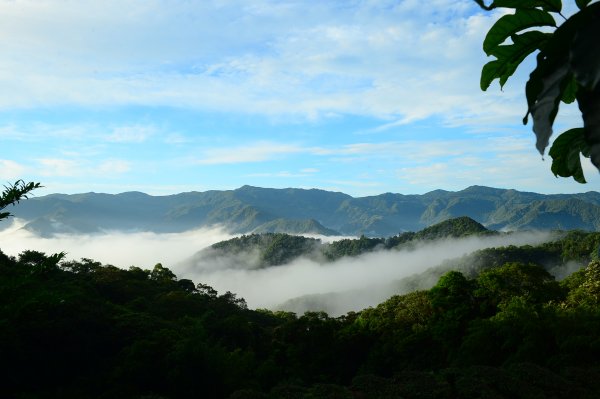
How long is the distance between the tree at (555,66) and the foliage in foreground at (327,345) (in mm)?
6067

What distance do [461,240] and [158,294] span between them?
12504 cm

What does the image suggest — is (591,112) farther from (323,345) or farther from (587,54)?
(323,345)

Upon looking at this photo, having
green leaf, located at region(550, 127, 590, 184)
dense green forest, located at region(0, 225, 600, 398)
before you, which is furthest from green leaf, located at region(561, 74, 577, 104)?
dense green forest, located at region(0, 225, 600, 398)

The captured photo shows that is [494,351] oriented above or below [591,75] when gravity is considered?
below

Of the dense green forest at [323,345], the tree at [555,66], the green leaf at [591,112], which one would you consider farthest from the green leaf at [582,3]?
the dense green forest at [323,345]

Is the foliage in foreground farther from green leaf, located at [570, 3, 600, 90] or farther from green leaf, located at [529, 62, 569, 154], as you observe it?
green leaf, located at [570, 3, 600, 90]

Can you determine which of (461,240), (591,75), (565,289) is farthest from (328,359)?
(461,240)

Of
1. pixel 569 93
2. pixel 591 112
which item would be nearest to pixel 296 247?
pixel 569 93

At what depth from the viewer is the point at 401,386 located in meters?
9.08

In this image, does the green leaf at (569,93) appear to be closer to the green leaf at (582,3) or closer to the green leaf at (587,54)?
the green leaf at (582,3)

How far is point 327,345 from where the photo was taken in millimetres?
23688

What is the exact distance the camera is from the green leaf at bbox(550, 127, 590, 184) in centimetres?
118

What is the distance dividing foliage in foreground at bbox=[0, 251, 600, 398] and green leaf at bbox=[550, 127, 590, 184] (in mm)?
6064

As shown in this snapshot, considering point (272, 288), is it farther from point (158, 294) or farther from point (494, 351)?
point (494, 351)
